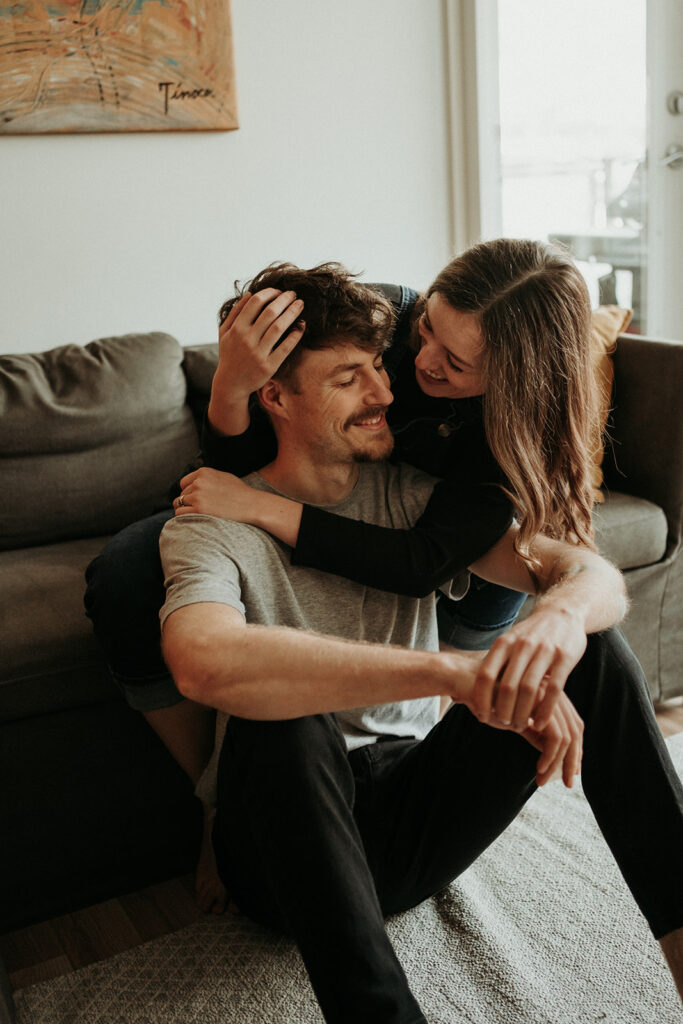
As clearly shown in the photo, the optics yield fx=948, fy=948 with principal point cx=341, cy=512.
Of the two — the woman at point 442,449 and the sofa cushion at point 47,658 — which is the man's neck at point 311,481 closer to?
the woman at point 442,449

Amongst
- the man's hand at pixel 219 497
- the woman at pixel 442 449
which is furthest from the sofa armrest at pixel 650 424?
the man's hand at pixel 219 497

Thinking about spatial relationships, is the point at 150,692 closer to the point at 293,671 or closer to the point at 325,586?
the point at 325,586

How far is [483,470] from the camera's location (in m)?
1.51

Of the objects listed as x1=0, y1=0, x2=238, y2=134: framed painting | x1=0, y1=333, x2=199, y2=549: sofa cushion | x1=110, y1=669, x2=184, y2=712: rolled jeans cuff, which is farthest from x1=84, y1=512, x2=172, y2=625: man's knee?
x1=0, y1=0, x2=238, y2=134: framed painting

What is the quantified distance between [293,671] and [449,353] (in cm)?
67

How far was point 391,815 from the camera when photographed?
1304mm

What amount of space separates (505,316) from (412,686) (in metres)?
0.62

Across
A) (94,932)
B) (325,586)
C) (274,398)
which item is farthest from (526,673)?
(94,932)

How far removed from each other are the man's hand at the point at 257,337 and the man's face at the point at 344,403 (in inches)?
1.9

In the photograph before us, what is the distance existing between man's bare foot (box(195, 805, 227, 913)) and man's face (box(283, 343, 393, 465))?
678 mm

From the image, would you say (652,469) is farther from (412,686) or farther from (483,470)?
(412,686)

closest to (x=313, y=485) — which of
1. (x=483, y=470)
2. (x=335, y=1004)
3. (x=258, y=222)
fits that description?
(x=483, y=470)

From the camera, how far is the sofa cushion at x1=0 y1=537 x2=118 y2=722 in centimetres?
161

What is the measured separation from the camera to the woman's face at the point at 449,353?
1506 mm
